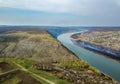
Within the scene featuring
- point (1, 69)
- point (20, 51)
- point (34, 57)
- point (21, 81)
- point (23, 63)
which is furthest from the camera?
point (20, 51)

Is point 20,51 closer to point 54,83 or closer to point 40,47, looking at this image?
point 40,47

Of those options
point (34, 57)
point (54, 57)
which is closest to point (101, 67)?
point (54, 57)

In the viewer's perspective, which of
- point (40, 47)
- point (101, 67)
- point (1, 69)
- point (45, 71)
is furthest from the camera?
point (40, 47)

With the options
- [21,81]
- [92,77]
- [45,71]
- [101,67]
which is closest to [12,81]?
[21,81]

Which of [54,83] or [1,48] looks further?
[1,48]

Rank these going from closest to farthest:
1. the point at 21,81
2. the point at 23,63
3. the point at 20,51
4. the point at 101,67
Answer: the point at 21,81 → the point at 23,63 → the point at 101,67 → the point at 20,51

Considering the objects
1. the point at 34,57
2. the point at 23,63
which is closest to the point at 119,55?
the point at 34,57

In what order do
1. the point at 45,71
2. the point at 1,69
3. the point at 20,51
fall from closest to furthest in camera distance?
the point at 1,69 → the point at 45,71 → the point at 20,51

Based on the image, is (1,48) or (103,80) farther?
(1,48)

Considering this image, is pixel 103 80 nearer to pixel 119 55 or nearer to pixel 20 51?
pixel 20 51
